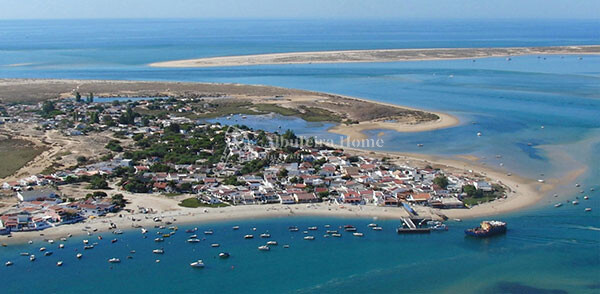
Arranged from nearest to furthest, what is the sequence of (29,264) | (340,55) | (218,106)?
(29,264), (218,106), (340,55)

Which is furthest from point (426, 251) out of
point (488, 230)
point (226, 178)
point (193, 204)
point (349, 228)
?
point (226, 178)

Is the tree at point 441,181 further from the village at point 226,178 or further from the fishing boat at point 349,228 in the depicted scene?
the fishing boat at point 349,228

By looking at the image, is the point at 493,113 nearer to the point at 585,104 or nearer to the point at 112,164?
the point at 585,104

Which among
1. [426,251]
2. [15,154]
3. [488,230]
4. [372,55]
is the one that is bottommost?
[15,154]

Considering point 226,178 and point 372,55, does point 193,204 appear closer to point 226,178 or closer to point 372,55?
point 226,178

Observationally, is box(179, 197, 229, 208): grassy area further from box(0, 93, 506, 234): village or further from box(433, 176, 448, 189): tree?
box(433, 176, 448, 189): tree

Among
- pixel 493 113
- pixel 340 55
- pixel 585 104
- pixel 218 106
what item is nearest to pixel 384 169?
pixel 493 113
